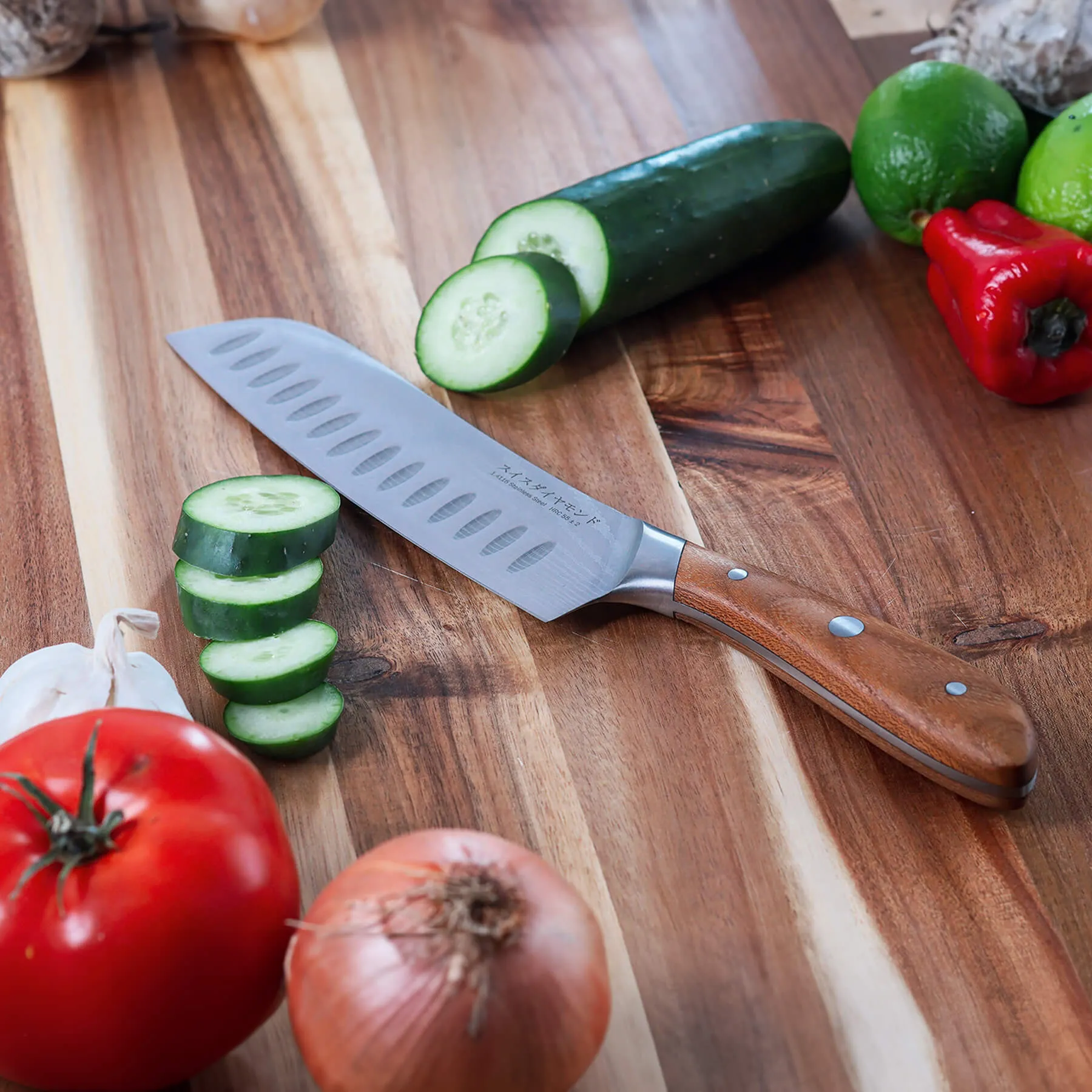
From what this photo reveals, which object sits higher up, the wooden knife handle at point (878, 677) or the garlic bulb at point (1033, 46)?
the garlic bulb at point (1033, 46)

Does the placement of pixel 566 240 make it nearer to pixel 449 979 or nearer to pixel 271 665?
pixel 271 665

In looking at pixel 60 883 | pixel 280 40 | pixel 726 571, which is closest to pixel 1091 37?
pixel 726 571

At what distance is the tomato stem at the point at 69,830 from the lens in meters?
0.77

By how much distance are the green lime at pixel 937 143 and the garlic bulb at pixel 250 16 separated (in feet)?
3.10

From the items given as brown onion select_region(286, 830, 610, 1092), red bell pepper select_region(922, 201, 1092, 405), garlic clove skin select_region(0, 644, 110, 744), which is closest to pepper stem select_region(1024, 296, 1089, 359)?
red bell pepper select_region(922, 201, 1092, 405)

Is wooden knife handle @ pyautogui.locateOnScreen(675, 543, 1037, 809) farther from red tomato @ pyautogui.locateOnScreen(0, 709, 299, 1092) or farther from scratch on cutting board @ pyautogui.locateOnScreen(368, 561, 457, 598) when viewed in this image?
red tomato @ pyautogui.locateOnScreen(0, 709, 299, 1092)

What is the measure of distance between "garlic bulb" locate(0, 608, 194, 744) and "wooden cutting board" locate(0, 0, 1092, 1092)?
90 millimetres

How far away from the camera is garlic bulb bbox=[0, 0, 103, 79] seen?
1.82 m

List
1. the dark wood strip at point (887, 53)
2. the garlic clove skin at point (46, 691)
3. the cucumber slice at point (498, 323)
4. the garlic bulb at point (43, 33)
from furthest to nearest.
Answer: the dark wood strip at point (887, 53) < the garlic bulb at point (43, 33) < the cucumber slice at point (498, 323) < the garlic clove skin at point (46, 691)

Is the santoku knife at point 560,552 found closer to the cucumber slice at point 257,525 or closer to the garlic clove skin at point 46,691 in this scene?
the cucumber slice at point 257,525

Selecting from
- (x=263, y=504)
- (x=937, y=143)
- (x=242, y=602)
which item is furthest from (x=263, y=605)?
(x=937, y=143)

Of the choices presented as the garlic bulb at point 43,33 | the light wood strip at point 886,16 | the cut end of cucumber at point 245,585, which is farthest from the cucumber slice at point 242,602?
the light wood strip at point 886,16

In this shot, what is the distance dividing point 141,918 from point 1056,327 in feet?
4.17

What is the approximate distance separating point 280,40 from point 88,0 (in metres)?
0.31
